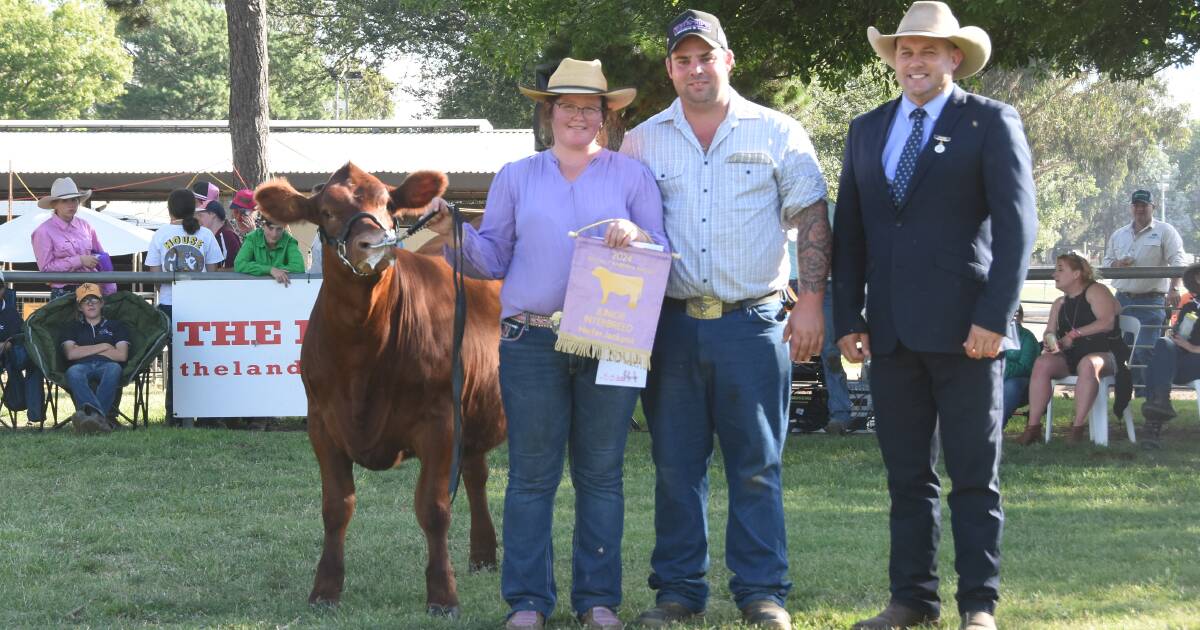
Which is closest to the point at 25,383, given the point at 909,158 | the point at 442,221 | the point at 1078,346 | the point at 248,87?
the point at 248,87

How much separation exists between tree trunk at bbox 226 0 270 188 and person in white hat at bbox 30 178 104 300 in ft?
8.39

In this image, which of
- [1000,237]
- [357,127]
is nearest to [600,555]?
[1000,237]

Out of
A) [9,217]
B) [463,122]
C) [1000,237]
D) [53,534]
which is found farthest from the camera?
[463,122]

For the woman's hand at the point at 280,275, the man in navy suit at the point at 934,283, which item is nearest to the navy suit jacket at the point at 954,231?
the man in navy suit at the point at 934,283

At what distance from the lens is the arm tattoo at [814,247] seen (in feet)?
15.9

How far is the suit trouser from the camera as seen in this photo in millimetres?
4629

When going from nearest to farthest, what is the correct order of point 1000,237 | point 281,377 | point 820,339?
point 1000,237 < point 820,339 < point 281,377

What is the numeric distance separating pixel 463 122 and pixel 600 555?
24.1m

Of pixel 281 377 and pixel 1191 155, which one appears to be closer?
pixel 281 377

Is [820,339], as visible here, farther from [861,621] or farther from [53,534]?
[53,534]

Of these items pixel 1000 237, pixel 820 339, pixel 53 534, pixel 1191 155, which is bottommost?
pixel 53 534

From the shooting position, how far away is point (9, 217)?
1852 cm

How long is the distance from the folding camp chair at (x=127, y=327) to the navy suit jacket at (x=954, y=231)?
8.06 metres

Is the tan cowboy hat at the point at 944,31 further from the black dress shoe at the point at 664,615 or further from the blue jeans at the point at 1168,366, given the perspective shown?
the blue jeans at the point at 1168,366
